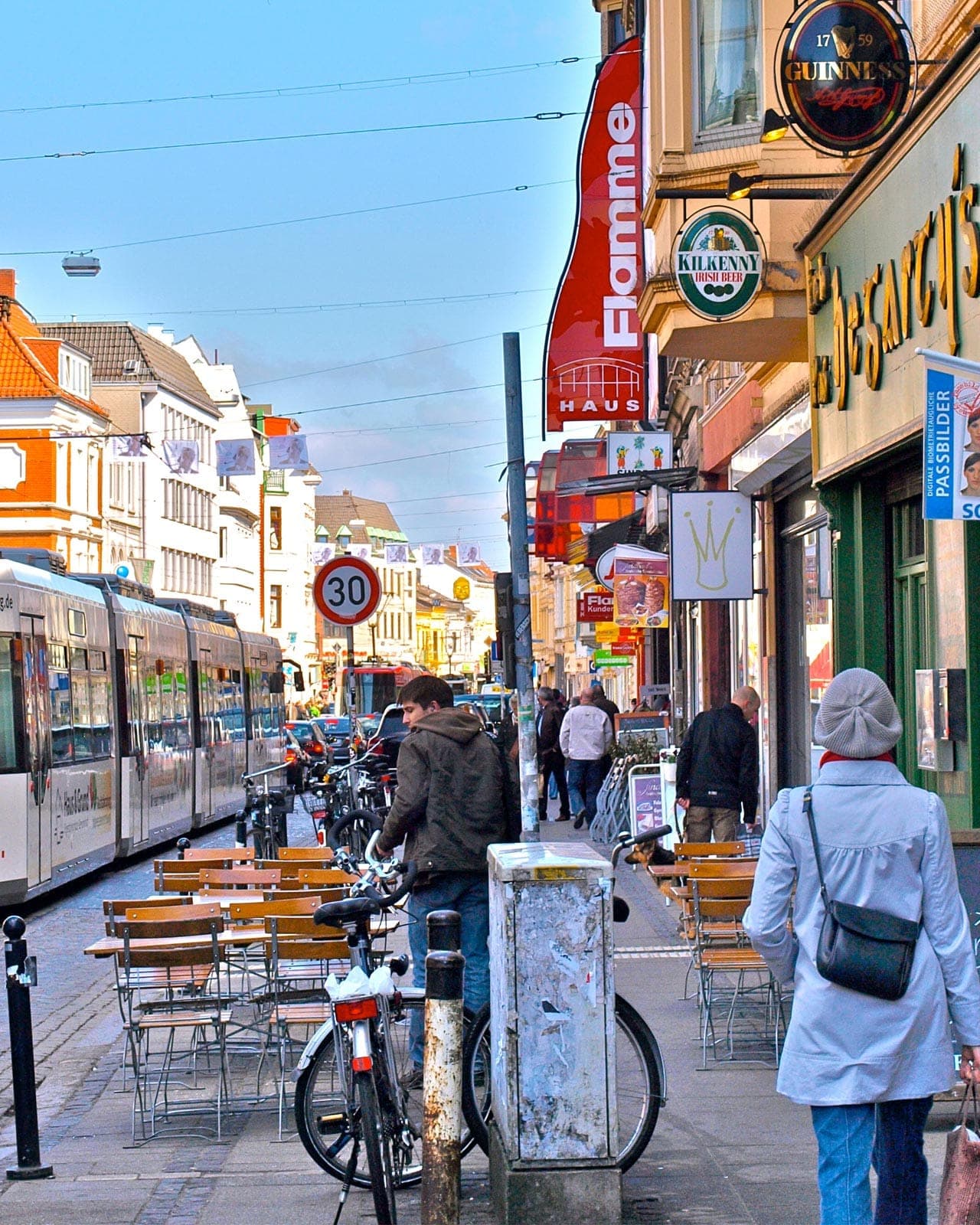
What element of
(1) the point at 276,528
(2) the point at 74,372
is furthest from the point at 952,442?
(1) the point at 276,528

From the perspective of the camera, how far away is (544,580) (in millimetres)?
97750

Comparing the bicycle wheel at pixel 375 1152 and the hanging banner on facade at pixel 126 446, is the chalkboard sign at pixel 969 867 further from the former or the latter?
the hanging banner on facade at pixel 126 446

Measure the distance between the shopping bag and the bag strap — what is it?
2.16 feet

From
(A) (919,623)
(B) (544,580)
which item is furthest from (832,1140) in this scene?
(B) (544,580)

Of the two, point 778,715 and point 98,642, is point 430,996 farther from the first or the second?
point 98,642

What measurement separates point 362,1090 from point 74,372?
5935 cm

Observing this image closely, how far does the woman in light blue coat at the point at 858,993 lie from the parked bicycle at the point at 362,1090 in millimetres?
1628

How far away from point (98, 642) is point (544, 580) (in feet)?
256

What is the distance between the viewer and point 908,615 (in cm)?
1090

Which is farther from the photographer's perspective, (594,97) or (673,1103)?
(594,97)

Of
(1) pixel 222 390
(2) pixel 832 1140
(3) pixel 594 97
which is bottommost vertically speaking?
(2) pixel 832 1140

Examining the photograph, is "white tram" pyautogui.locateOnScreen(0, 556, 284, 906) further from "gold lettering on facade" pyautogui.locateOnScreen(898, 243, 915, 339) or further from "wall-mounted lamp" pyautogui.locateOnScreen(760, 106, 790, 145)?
"gold lettering on facade" pyautogui.locateOnScreen(898, 243, 915, 339)

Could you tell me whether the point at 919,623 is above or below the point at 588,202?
below

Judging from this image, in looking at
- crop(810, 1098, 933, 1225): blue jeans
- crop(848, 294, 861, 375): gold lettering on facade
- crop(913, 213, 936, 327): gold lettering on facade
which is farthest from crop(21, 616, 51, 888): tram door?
crop(810, 1098, 933, 1225): blue jeans
